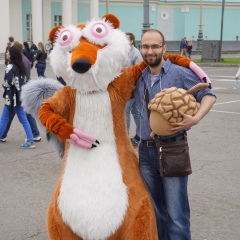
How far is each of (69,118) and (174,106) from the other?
896 mm

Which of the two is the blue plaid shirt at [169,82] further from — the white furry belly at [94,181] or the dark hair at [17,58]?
the dark hair at [17,58]

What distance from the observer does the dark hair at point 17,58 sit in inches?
322

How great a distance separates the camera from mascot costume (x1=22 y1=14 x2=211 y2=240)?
367 cm

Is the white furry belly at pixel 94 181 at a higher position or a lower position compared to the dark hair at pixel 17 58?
lower

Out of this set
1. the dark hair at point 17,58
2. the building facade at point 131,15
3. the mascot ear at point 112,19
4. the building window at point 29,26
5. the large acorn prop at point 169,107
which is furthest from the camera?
the building window at point 29,26

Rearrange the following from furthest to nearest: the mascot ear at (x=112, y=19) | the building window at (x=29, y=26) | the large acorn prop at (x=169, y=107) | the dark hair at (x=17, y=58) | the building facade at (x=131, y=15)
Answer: the building window at (x=29, y=26), the building facade at (x=131, y=15), the dark hair at (x=17, y=58), the mascot ear at (x=112, y=19), the large acorn prop at (x=169, y=107)

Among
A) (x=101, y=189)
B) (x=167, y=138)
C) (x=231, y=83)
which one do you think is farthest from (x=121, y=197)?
(x=231, y=83)

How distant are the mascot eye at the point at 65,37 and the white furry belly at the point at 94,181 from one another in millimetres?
419

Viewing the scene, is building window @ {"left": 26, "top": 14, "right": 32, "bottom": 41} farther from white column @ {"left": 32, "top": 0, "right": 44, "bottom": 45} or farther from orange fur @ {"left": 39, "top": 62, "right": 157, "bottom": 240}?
orange fur @ {"left": 39, "top": 62, "right": 157, "bottom": 240}

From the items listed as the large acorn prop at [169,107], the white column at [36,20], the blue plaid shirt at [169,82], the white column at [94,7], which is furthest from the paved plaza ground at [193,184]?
the white column at [94,7]

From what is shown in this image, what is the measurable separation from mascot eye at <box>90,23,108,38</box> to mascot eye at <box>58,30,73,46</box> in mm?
172

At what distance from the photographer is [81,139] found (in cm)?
370

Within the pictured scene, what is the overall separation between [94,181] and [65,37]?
112 centimetres

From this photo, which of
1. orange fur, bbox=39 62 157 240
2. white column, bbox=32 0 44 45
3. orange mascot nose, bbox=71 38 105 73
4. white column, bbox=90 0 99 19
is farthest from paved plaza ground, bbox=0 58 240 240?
white column, bbox=90 0 99 19
